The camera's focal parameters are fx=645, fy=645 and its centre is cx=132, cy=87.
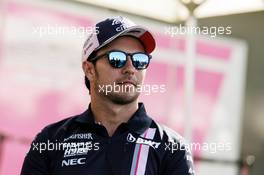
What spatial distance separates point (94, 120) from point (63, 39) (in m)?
2.58

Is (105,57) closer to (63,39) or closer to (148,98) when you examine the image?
(63,39)

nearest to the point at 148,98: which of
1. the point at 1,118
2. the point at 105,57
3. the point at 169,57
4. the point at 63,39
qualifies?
the point at 169,57

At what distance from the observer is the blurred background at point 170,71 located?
480cm

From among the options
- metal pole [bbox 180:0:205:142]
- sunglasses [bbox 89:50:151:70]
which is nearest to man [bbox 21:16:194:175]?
sunglasses [bbox 89:50:151:70]

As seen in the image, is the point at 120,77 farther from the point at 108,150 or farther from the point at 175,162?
the point at 175,162

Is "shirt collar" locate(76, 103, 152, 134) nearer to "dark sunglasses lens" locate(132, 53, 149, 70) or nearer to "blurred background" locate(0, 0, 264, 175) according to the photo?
"dark sunglasses lens" locate(132, 53, 149, 70)

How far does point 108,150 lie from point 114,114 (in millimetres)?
161

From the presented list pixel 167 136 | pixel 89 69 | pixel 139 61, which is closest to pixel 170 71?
pixel 89 69

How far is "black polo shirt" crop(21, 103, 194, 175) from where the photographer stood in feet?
7.50

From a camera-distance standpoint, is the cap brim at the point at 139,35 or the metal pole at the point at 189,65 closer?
the cap brim at the point at 139,35

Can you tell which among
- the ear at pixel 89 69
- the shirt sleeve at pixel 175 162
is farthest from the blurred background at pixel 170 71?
the shirt sleeve at pixel 175 162

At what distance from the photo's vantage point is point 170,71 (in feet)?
18.0

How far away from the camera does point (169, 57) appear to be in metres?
5.52

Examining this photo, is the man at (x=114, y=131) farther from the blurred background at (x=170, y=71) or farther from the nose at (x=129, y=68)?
the blurred background at (x=170, y=71)
